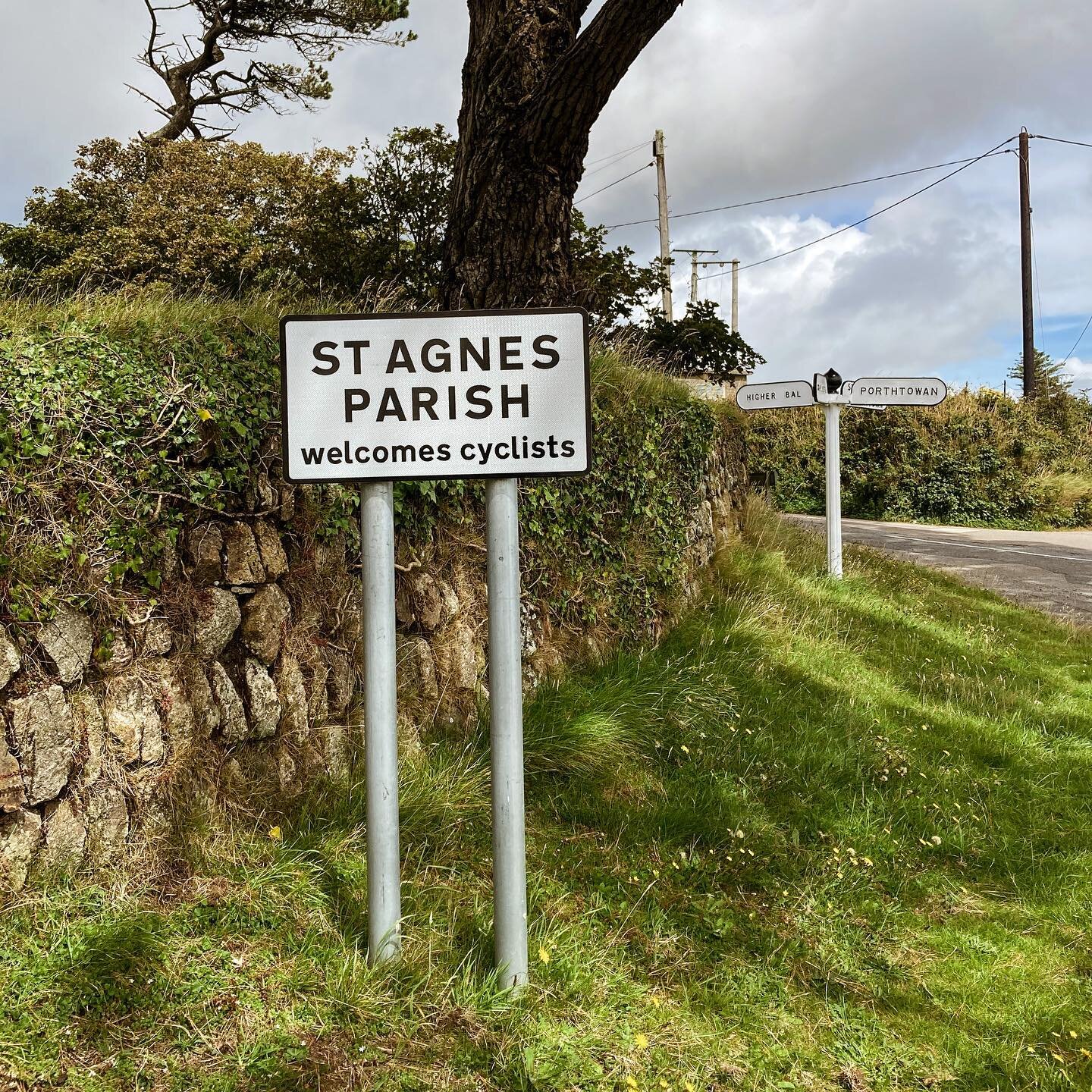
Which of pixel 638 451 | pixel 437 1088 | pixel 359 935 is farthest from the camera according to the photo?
pixel 638 451

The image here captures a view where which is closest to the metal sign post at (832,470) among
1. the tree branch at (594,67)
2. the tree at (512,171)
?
the tree at (512,171)

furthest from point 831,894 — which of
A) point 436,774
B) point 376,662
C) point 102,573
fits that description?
point 102,573

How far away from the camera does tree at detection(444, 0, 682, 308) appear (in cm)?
493

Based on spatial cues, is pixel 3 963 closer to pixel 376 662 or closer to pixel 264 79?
pixel 376 662

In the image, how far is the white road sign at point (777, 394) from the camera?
8.39 m

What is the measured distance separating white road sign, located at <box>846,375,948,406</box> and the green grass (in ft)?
13.9

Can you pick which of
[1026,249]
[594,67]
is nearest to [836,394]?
[594,67]

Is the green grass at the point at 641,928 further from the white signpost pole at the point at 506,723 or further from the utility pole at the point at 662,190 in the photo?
the utility pole at the point at 662,190

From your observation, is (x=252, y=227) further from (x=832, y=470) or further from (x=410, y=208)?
(x=832, y=470)

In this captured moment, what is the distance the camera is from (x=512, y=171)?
495cm

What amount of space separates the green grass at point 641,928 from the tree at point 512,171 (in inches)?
90.4

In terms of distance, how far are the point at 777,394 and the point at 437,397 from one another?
650 cm

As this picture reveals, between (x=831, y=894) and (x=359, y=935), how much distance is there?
184 cm

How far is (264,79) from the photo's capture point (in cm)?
1605
